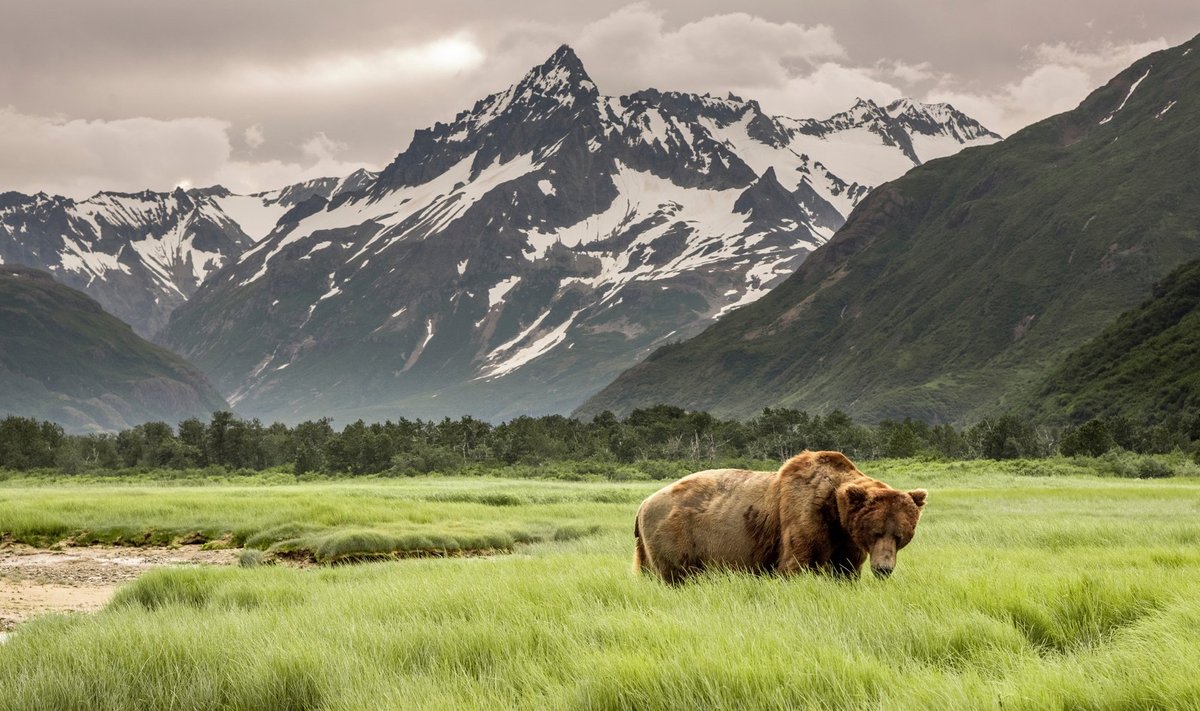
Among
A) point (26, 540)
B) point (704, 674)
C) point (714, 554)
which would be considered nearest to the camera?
point (704, 674)

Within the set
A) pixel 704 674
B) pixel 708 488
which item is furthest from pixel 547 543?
pixel 704 674

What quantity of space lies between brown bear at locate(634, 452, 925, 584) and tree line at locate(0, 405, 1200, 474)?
7393cm

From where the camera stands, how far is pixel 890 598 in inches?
352

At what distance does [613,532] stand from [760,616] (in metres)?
18.7

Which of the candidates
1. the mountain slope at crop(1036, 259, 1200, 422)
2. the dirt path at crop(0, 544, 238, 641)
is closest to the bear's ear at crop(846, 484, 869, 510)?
the dirt path at crop(0, 544, 238, 641)

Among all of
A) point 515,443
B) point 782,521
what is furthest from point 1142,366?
point 782,521

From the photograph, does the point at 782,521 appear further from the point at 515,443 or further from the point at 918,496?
the point at 515,443

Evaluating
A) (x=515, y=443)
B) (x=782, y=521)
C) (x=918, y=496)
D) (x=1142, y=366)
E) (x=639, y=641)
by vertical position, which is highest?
(x=918, y=496)

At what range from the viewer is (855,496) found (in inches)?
395

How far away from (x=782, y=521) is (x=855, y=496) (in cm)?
122

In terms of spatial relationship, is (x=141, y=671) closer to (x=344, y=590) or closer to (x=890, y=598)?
(x=344, y=590)

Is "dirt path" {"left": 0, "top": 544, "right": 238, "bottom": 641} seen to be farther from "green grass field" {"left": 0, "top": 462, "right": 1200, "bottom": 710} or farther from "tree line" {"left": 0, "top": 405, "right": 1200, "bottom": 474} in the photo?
"tree line" {"left": 0, "top": 405, "right": 1200, "bottom": 474}

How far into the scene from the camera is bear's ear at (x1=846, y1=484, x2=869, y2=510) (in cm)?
1001

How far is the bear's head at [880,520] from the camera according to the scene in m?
9.84
